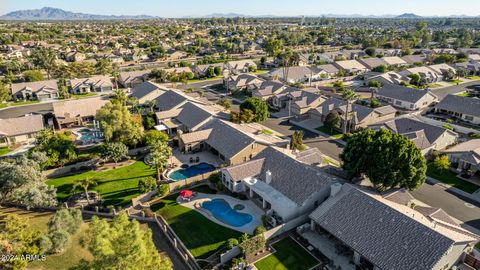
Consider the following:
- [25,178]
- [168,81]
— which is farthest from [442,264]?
[168,81]

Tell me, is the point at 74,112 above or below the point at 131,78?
below

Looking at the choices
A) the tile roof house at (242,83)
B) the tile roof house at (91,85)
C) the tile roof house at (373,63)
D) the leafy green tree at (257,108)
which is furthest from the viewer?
the tile roof house at (373,63)

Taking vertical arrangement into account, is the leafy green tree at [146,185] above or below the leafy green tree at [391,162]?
below

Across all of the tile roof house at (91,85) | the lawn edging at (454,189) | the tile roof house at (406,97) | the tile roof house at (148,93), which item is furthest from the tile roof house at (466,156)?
the tile roof house at (91,85)

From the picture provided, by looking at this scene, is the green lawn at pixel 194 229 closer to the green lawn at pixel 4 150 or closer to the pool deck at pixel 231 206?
the pool deck at pixel 231 206

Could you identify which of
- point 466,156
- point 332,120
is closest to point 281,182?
point 332,120

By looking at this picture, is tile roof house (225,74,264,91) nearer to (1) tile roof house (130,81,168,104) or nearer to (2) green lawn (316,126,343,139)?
(1) tile roof house (130,81,168,104)

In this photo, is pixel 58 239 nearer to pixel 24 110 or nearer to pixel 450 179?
pixel 450 179
